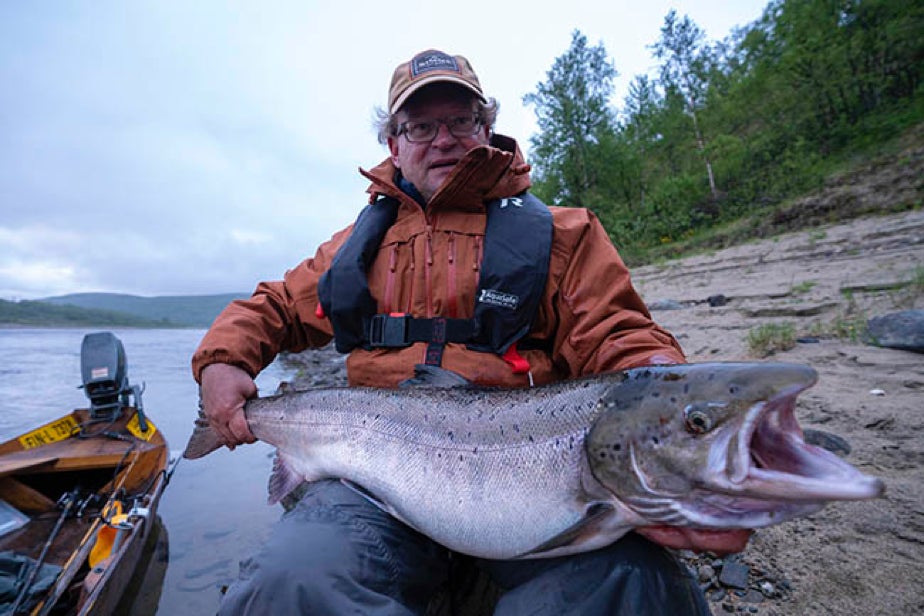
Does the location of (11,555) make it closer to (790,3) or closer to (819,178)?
(819,178)

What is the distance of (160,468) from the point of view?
16.9 ft

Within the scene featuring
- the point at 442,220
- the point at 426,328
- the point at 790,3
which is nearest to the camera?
the point at 426,328

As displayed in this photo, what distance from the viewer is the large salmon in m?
1.51

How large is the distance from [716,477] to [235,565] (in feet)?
17.7

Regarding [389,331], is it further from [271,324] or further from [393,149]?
[393,149]

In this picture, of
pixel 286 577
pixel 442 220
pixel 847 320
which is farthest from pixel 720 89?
pixel 286 577

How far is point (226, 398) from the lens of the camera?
2.94 meters

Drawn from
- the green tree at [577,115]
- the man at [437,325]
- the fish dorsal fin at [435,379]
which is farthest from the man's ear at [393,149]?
the green tree at [577,115]

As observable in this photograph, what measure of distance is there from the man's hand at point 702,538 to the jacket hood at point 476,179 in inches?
85.1

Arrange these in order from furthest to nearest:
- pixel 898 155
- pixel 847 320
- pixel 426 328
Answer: pixel 898 155
pixel 847 320
pixel 426 328

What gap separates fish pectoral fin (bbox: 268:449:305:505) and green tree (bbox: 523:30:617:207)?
26.9m

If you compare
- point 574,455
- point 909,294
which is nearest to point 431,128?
point 574,455

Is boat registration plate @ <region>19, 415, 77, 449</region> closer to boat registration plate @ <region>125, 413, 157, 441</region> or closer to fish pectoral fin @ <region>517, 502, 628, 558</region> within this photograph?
boat registration plate @ <region>125, 413, 157, 441</region>

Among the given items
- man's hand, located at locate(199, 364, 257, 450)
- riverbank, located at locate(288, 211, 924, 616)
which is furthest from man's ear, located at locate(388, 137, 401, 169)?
riverbank, located at locate(288, 211, 924, 616)
